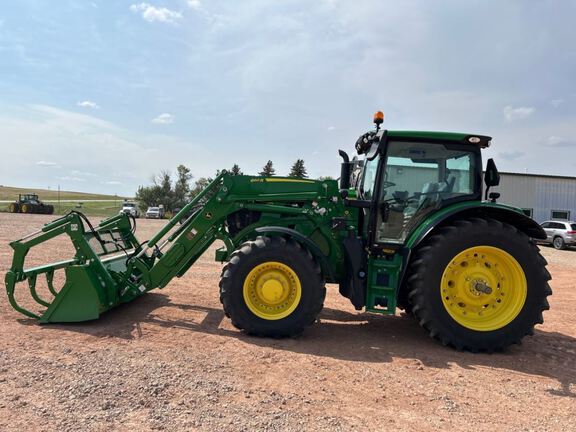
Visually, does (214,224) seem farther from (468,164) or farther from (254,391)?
(468,164)

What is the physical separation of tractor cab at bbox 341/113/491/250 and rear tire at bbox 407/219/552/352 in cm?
43

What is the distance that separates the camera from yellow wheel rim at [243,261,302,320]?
5.18 m

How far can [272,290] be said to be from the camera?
5.19 meters

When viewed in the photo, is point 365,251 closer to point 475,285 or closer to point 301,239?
point 301,239

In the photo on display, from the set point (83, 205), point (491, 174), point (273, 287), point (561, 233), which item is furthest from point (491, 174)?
point (83, 205)

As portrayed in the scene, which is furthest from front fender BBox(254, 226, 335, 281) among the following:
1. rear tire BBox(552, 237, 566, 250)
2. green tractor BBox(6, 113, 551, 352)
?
rear tire BBox(552, 237, 566, 250)

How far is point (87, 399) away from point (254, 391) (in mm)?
1316

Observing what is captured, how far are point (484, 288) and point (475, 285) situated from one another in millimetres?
101

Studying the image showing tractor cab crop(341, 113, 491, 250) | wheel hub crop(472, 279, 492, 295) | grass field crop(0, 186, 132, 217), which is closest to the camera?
wheel hub crop(472, 279, 492, 295)

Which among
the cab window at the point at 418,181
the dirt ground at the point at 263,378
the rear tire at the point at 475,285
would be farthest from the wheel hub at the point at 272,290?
the rear tire at the point at 475,285

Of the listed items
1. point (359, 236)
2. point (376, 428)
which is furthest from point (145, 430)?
point (359, 236)

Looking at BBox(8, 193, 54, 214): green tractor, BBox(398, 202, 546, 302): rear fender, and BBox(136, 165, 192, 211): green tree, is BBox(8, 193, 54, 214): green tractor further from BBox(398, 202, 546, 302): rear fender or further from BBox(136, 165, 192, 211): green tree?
BBox(398, 202, 546, 302): rear fender

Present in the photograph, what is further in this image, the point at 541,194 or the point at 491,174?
the point at 541,194

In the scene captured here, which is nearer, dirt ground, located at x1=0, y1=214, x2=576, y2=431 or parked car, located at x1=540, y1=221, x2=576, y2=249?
dirt ground, located at x1=0, y1=214, x2=576, y2=431
